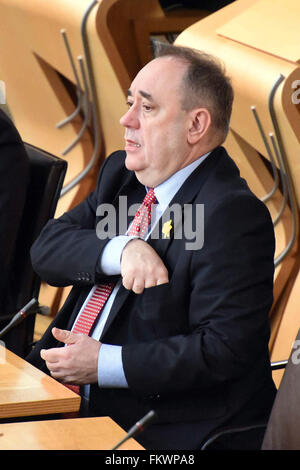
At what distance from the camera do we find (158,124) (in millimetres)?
2090

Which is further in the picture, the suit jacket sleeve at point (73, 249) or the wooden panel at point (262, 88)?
the wooden panel at point (262, 88)

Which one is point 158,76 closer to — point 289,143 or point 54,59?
point 289,143

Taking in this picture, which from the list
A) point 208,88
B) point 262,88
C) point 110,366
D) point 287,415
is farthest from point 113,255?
point 262,88

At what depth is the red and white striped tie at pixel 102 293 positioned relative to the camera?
2152 millimetres

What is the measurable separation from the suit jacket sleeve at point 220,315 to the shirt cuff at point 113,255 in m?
0.19

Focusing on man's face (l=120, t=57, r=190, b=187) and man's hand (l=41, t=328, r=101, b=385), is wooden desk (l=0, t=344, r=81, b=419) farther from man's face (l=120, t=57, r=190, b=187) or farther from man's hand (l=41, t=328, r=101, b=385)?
man's face (l=120, t=57, r=190, b=187)

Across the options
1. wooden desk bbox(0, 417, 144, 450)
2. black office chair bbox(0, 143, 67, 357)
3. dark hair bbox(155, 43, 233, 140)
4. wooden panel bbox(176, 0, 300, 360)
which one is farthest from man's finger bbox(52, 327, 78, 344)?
wooden panel bbox(176, 0, 300, 360)

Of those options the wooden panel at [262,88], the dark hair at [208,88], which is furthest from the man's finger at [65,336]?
the wooden panel at [262,88]

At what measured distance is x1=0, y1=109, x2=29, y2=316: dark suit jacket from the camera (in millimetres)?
2623

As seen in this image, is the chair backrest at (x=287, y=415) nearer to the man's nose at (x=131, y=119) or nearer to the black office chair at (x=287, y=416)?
the black office chair at (x=287, y=416)

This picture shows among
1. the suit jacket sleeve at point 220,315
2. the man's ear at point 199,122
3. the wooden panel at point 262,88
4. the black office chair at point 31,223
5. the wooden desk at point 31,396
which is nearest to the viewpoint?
the wooden desk at point 31,396

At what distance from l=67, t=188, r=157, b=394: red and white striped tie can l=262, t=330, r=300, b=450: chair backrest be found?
0.51 metres

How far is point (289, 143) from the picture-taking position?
2977 mm
